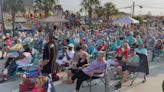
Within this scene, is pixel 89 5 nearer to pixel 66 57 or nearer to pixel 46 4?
pixel 46 4

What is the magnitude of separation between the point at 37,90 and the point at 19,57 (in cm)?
342

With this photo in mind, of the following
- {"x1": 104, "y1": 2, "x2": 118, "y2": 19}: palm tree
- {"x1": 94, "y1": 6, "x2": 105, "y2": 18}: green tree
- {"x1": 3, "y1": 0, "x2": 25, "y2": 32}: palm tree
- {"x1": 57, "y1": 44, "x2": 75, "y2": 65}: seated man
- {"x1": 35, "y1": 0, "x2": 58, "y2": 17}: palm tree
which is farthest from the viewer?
{"x1": 104, "y1": 2, "x2": 118, "y2": 19}: palm tree

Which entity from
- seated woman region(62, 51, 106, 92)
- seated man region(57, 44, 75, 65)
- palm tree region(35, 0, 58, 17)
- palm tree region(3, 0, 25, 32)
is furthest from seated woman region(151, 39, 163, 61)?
palm tree region(35, 0, 58, 17)

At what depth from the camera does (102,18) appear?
51.3 meters

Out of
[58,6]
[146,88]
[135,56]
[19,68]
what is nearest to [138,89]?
[146,88]

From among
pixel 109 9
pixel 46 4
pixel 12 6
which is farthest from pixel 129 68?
pixel 109 9

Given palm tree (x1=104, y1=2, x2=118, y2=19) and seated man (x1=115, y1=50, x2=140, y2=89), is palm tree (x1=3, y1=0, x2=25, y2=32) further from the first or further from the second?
seated man (x1=115, y1=50, x2=140, y2=89)

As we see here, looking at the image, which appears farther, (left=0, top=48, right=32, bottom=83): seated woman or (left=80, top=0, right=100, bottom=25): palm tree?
(left=80, top=0, right=100, bottom=25): palm tree

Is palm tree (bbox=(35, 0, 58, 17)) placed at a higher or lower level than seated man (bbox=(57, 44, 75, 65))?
higher

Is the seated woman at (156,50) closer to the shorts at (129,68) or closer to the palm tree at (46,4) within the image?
the shorts at (129,68)

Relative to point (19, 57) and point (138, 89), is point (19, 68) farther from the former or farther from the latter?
point (138, 89)

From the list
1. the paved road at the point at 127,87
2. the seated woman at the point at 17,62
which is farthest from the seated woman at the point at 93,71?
the seated woman at the point at 17,62

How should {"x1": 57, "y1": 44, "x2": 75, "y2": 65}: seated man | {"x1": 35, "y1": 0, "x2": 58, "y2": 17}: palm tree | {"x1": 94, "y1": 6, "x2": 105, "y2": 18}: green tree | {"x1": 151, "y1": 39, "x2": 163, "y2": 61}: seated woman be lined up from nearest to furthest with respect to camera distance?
1. {"x1": 57, "y1": 44, "x2": 75, "y2": 65}: seated man
2. {"x1": 151, "y1": 39, "x2": 163, "y2": 61}: seated woman
3. {"x1": 35, "y1": 0, "x2": 58, "y2": 17}: palm tree
4. {"x1": 94, "y1": 6, "x2": 105, "y2": 18}: green tree

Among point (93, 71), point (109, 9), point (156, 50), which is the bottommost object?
point (156, 50)
